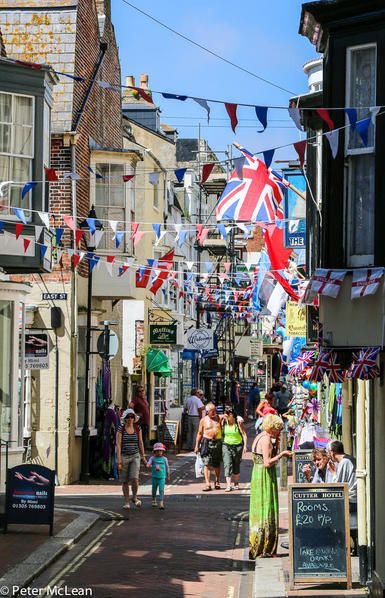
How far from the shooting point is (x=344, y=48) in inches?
460

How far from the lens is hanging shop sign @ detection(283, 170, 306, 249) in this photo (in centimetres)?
2092

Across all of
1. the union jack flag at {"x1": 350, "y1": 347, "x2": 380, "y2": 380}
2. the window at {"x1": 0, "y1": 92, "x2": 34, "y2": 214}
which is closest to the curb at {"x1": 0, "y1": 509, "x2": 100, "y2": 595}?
the union jack flag at {"x1": 350, "y1": 347, "x2": 380, "y2": 380}

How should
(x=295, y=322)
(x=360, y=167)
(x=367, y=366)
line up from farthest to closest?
(x=295, y=322), (x=360, y=167), (x=367, y=366)

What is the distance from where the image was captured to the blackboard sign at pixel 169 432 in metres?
34.5

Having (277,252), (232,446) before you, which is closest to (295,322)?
(232,446)

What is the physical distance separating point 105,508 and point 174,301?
25283 mm

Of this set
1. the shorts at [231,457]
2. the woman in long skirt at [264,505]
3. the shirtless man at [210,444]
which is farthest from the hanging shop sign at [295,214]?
the woman in long skirt at [264,505]

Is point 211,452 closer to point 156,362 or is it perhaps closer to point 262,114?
point 156,362

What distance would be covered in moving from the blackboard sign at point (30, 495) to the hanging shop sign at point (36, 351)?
6.48 metres

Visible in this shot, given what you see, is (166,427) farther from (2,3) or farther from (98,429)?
(2,3)

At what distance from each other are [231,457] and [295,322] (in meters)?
3.27

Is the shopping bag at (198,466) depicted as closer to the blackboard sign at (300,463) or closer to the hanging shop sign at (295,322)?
the hanging shop sign at (295,322)

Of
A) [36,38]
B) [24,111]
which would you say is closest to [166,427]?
A: [36,38]

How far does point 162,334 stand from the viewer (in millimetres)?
36625
